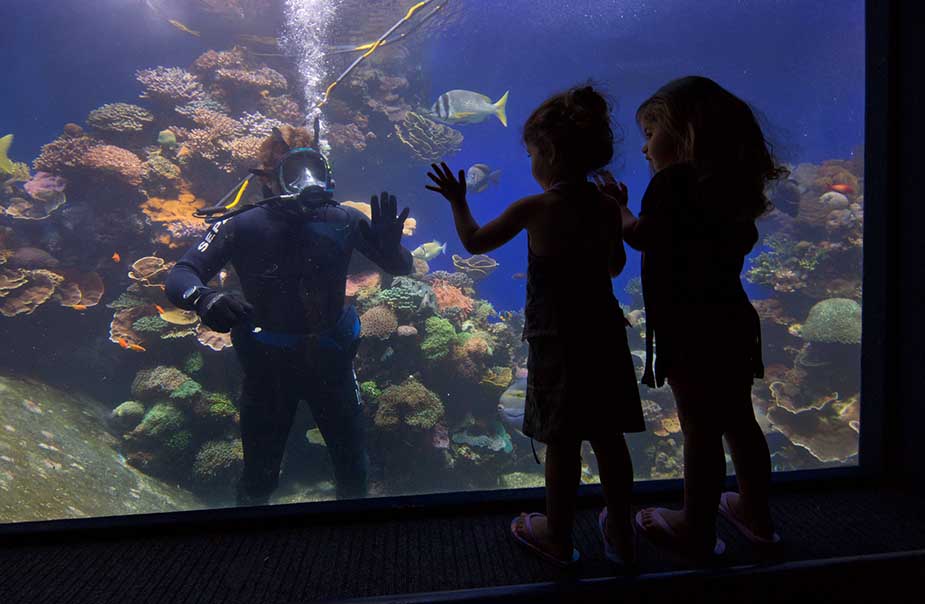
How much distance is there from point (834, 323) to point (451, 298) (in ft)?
18.6

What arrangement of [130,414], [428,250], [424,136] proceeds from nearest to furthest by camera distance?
[130,414]
[428,250]
[424,136]

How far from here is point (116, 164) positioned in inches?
231

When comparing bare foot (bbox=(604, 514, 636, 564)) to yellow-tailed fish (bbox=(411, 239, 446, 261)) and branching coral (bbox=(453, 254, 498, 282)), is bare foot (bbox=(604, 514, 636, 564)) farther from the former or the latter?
branching coral (bbox=(453, 254, 498, 282))

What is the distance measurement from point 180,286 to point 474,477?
4376mm

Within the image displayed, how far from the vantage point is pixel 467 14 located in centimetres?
1242

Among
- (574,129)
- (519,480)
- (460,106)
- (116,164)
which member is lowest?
(519,480)

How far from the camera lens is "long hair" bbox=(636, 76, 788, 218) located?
4.14 feet

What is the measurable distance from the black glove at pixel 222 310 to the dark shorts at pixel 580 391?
6.28ft

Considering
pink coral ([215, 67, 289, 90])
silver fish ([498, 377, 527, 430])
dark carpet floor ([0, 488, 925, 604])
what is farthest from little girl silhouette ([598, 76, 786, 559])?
pink coral ([215, 67, 289, 90])

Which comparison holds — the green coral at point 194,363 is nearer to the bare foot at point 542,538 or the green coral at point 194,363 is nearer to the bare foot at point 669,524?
the bare foot at point 542,538

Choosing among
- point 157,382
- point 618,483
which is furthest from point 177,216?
point 618,483

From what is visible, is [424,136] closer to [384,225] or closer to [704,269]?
[384,225]

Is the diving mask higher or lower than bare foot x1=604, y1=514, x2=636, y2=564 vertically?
higher

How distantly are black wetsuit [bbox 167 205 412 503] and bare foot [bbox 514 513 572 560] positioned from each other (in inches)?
72.4
